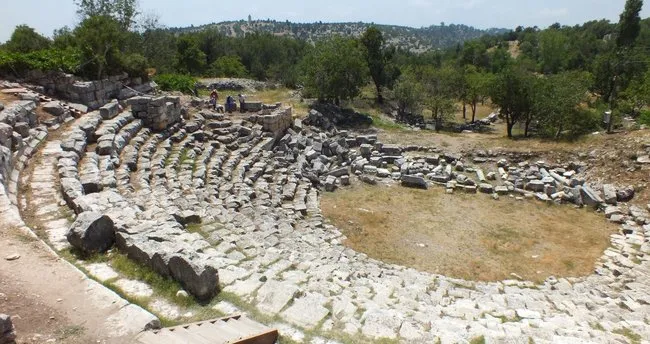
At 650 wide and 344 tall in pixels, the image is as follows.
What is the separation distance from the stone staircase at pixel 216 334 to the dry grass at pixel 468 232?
8250 mm

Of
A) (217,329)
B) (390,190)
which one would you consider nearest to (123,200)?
(217,329)

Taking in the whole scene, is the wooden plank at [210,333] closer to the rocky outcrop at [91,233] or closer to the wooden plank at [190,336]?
the wooden plank at [190,336]

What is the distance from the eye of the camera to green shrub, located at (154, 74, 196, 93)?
1225 inches

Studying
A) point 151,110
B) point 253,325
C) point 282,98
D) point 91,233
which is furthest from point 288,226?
point 282,98

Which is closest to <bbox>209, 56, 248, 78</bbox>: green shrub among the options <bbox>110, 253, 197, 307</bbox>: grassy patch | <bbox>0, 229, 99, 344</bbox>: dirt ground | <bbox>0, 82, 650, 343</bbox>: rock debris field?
<bbox>0, 82, 650, 343</bbox>: rock debris field

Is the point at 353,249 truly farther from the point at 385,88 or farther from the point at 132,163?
the point at 385,88

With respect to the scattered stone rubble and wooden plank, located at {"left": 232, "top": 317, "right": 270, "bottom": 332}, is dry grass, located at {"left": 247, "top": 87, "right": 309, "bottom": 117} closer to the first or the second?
wooden plank, located at {"left": 232, "top": 317, "right": 270, "bottom": 332}

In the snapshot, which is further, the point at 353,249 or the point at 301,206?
the point at 301,206

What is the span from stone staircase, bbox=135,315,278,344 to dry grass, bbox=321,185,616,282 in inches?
325

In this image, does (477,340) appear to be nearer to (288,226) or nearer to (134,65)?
(288,226)

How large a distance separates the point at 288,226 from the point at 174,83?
20.3 m

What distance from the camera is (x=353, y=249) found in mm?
15648

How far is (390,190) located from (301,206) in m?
5.54

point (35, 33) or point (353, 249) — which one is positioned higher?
point (35, 33)
